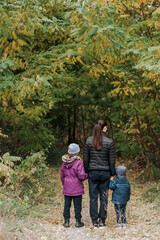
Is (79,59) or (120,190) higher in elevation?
(79,59)

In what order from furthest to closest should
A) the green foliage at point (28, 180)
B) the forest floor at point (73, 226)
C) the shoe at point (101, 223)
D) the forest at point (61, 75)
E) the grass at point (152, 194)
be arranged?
→ the grass at point (152, 194), the green foliage at point (28, 180), the forest at point (61, 75), the shoe at point (101, 223), the forest floor at point (73, 226)

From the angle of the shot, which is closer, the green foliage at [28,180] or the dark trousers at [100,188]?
the dark trousers at [100,188]

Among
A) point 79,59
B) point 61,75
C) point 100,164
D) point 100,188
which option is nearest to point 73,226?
point 100,188

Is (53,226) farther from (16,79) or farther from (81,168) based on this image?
(16,79)

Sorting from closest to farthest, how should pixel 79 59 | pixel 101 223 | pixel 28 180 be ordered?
pixel 101 223 → pixel 79 59 → pixel 28 180

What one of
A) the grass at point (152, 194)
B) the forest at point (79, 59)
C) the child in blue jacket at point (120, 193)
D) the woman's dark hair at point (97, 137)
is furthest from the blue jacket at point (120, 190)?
the forest at point (79, 59)

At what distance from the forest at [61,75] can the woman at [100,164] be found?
0.64 m

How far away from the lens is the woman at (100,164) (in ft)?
17.5

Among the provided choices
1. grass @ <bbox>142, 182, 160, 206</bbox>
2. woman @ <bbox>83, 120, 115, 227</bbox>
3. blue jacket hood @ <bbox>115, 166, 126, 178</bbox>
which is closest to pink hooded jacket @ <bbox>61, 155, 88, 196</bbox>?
woman @ <bbox>83, 120, 115, 227</bbox>

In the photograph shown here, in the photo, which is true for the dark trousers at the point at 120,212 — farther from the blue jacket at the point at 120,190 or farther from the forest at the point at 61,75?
the forest at the point at 61,75

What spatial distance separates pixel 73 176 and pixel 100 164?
0.57m

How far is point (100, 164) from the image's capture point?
5344mm

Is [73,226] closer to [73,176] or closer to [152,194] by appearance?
[73,176]

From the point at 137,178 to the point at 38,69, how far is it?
5088 millimetres
